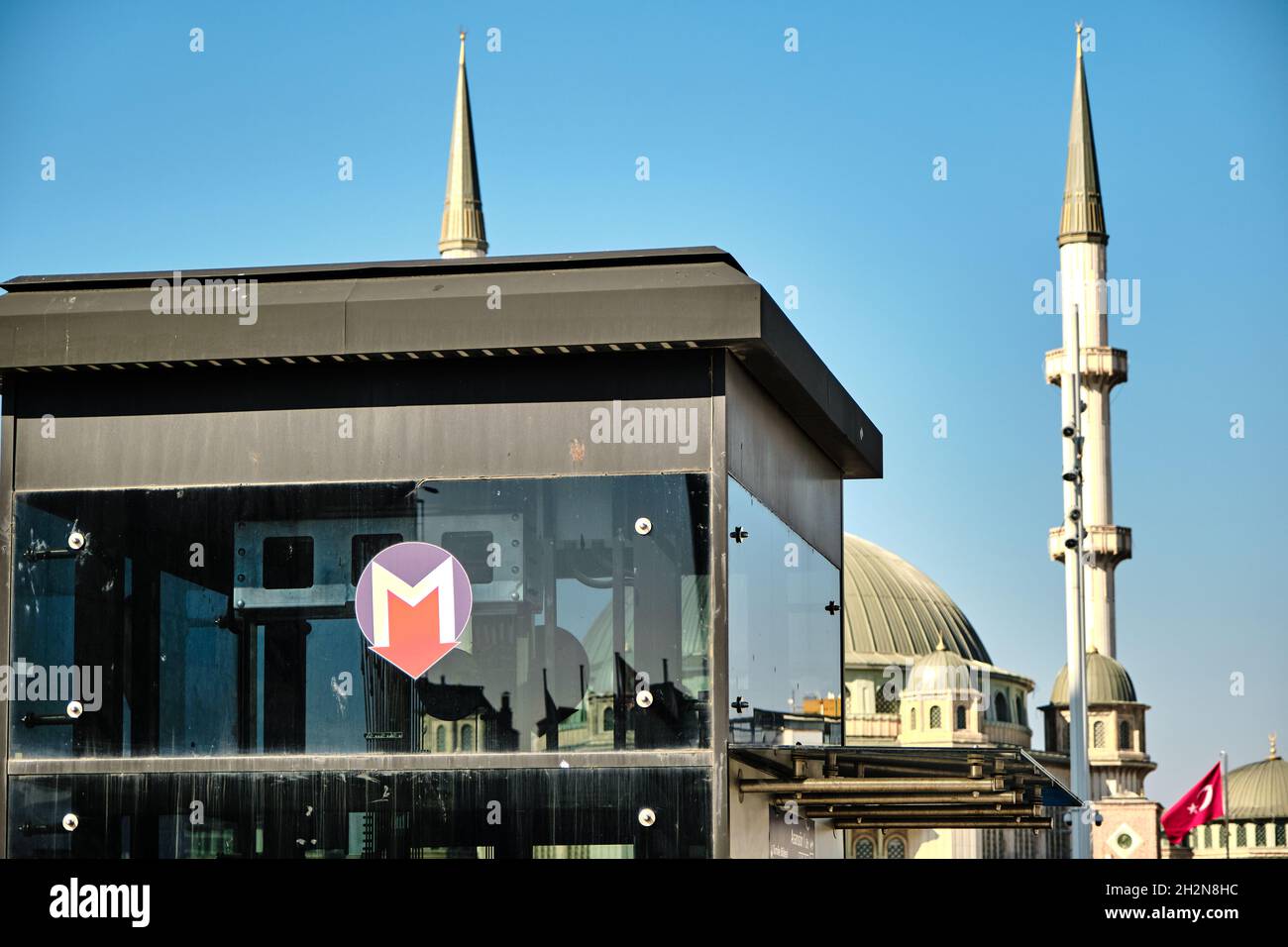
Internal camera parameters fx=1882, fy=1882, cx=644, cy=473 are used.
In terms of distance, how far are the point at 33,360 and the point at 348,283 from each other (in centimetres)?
233

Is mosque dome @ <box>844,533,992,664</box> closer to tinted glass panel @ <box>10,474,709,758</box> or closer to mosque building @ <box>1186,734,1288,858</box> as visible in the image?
mosque building @ <box>1186,734,1288,858</box>

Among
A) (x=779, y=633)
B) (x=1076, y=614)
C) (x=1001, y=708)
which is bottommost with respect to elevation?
(x=1001, y=708)

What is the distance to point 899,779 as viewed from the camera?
556 inches

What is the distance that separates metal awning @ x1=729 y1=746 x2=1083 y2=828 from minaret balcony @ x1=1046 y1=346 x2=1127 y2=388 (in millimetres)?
73039

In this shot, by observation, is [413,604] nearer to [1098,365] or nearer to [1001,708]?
[1098,365]

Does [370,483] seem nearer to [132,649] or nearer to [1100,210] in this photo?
[132,649]

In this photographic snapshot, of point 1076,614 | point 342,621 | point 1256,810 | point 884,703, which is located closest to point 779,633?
point 342,621

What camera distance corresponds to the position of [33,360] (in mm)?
13570

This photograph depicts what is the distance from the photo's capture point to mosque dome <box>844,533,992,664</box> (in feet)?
368

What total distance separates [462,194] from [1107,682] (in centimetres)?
4277

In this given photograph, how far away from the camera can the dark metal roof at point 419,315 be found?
508 inches

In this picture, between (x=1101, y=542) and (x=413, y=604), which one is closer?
(x=413, y=604)

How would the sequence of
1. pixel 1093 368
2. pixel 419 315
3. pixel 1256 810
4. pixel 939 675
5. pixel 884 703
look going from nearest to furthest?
pixel 419 315, pixel 1093 368, pixel 939 675, pixel 884 703, pixel 1256 810
